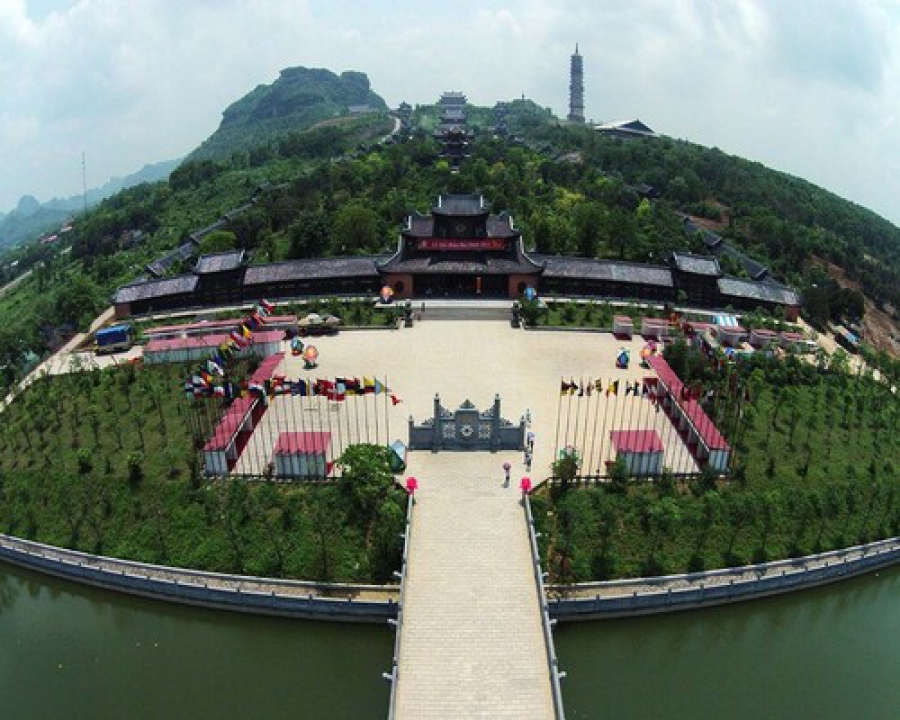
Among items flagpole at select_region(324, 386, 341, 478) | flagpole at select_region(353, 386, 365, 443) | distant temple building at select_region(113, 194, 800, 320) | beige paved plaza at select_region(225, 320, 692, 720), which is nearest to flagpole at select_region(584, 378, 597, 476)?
beige paved plaza at select_region(225, 320, 692, 720)

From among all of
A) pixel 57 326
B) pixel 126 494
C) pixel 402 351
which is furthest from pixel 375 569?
pixel 57 326

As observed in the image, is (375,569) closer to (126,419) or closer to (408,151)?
(126,419)

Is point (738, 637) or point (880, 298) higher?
point (880, 298)

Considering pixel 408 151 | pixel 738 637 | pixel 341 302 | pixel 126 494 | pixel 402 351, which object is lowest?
pixel 738 637

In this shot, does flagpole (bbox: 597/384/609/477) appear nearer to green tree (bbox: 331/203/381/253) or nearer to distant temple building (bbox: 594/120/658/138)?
green tree (bbox: 331/203/381/253)

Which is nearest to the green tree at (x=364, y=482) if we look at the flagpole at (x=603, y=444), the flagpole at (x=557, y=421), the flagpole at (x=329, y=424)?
the flagpole at (x=329, y=424)

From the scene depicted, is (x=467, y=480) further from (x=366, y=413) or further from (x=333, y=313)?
(x=333, y=313)
